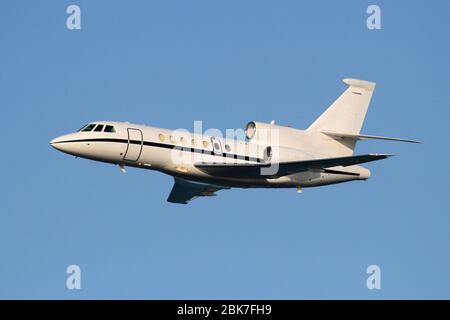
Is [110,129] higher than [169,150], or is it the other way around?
[110,129]

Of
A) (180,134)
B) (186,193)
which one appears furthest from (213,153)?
(186,193)

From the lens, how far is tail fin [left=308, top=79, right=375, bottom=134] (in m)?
39.0

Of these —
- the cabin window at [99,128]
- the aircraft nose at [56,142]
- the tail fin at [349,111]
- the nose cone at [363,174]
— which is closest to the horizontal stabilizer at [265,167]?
the nose cone at [363,174]

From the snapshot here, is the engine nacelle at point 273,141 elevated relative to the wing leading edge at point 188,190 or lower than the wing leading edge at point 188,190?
elevated

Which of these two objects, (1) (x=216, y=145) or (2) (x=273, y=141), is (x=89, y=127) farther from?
(2) (x=273, y=141)

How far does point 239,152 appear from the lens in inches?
1437

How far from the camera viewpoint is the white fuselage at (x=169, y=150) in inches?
1380

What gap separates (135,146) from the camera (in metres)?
35.2

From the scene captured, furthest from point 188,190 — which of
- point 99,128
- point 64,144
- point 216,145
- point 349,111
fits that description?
point 349,111

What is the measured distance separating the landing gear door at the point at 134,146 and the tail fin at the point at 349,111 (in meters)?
7.20

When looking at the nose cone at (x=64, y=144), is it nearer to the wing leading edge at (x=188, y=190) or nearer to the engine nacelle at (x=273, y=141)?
the wing leading edge at (x=188, y=190)

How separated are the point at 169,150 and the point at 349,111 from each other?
8044 millimetres

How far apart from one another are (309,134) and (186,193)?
5418 mm
